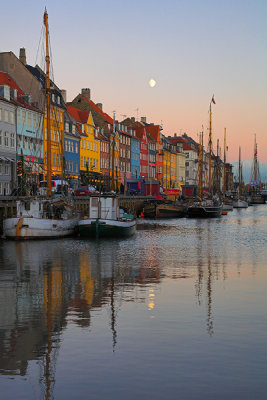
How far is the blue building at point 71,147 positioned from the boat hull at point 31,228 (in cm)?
4586

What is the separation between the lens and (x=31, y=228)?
39.8m

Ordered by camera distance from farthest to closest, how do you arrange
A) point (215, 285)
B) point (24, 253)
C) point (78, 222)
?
point (78, 222) → point (24, 253) → point (215, 285)

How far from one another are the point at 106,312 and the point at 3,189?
161 feet

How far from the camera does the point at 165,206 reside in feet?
263

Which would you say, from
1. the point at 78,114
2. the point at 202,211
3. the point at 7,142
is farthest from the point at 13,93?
the point at 78,114

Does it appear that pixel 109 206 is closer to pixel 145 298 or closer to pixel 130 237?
pixel 130 237

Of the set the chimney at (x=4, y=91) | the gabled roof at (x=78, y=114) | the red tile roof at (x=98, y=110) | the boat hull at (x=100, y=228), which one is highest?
the red tile roof at (x=98, y=110)

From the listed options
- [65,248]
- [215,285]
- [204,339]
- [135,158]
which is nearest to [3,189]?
[65,248]

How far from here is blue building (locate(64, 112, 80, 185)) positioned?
89250 mm

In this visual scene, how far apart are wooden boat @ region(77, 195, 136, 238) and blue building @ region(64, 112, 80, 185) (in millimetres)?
43207

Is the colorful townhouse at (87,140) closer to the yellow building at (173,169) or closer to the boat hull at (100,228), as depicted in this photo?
the boat hull at (100,228)

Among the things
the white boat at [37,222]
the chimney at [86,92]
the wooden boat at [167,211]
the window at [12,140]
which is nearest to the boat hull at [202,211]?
the wooden boat at [167,211]

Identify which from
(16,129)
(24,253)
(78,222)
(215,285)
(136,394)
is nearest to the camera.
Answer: (136,394)

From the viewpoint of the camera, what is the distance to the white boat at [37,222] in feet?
130
